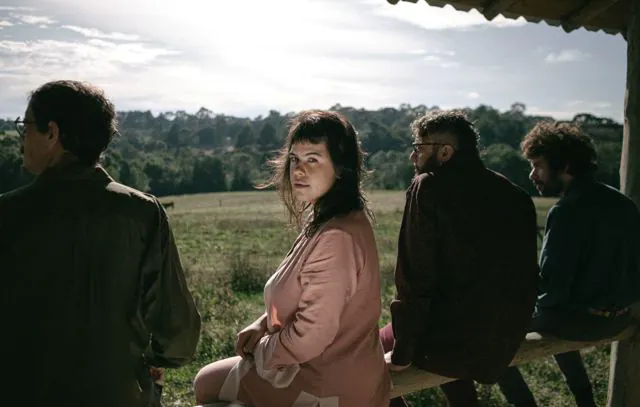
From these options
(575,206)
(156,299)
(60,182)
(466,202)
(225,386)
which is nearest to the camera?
(60,182)

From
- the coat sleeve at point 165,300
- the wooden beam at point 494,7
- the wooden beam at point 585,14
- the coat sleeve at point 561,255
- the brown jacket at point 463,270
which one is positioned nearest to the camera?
the coat sleeve at point 165,300

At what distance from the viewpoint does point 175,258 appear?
1854 mm

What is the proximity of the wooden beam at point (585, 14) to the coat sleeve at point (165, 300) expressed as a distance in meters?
3.02

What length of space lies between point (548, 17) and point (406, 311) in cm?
233

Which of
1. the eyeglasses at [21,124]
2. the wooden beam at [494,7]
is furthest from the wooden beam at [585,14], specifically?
the eyeglasses at [21,124]

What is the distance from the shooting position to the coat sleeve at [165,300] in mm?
1783

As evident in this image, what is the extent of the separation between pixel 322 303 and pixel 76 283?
2.39 feet

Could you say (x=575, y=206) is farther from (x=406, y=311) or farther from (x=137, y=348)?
(x=137, y=348)

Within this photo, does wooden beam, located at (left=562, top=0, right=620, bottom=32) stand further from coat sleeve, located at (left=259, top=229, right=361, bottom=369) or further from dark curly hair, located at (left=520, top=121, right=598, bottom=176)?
coat sleeve, located at (left=259, top=229, right=361, bottom=369)

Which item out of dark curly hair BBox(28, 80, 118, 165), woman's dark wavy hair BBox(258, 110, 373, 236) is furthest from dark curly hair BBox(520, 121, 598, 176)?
dark curly hair BBox(28, 80, 118, 165)

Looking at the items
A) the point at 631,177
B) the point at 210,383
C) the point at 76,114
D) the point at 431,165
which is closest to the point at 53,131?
the point at 76,114

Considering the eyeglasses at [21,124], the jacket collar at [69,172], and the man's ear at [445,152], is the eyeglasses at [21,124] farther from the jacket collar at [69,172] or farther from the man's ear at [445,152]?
the man's ear at [445,152]

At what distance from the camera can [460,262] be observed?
2344 mm

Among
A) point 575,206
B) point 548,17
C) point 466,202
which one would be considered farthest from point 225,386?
point 548,17
